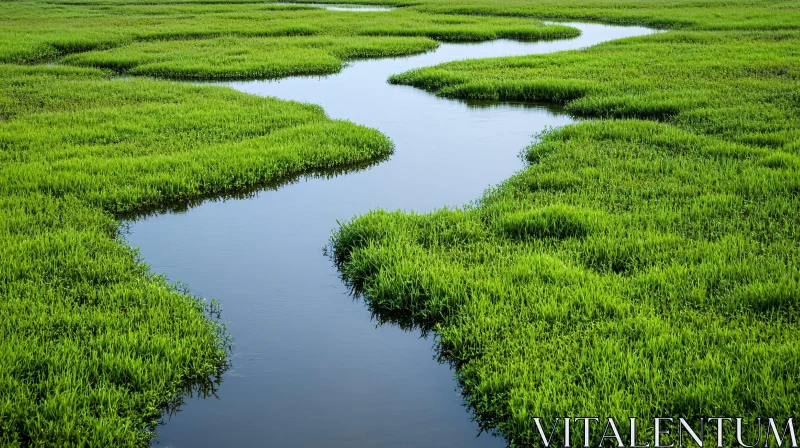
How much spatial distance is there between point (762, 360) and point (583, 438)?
1582 millimetres

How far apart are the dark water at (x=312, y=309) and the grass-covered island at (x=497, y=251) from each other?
0.96 ft

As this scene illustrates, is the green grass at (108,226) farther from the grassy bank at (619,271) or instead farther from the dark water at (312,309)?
the grassy bank at (619,271)

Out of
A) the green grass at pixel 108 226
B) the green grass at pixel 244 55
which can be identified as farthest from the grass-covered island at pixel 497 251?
the green grass at pixel 244 55

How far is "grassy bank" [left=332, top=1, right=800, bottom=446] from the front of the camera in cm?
496

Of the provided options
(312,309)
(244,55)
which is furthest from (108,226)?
Result: (244,55)

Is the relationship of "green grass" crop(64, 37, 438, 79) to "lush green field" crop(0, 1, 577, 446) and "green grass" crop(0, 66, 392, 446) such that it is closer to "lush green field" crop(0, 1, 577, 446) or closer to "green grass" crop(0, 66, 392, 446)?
"lush green field" crop(0, 1, 577, 446)

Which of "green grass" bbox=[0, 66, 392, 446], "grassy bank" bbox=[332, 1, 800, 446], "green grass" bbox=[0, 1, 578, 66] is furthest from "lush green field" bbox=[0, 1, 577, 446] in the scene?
"grassy bank" bbox=[332, 1, 800, 446]

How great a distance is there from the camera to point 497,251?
752cm

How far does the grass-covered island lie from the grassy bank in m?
0.03

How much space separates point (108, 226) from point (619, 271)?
5.78 meters

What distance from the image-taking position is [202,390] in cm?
548

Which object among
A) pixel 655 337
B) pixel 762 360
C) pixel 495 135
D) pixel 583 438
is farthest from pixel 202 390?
pixel 495 135

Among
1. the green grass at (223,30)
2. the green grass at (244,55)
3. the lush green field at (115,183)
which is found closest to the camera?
the lush green field at (115,183)

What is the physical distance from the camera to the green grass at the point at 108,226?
4988mm
